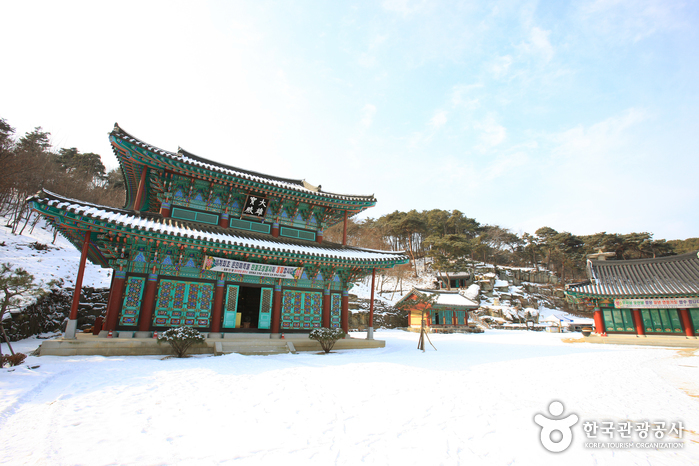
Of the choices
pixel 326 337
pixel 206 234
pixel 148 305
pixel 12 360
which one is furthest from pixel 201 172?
pixel 326 337

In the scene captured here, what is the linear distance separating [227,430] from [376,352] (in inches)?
424

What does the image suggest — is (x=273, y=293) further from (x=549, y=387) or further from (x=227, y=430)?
(x=549, y=387)

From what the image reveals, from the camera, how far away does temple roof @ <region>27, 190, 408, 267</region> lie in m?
10.6

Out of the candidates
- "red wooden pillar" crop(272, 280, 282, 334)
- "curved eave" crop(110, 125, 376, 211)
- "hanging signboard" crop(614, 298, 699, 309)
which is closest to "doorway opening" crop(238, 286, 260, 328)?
"red wooden pillar" crop(272, 280, 282, 334)

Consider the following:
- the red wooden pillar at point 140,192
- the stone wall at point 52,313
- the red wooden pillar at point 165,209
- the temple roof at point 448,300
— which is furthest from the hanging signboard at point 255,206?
the temple roof at point 448,300

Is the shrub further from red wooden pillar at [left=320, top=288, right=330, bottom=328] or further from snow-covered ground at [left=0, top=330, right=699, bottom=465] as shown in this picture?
red wooden pillar at [left=320, top=288, right=330, bottom=328]

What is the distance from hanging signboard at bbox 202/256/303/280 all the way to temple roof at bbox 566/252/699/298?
23005 millimetres

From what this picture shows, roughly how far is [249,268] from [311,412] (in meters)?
Result: 8.95

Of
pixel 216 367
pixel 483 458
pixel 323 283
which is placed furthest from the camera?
pixel 323 283

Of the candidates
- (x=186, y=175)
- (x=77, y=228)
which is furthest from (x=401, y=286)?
(x=77, y=228)

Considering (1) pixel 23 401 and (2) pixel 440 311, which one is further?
(2) pixel 440 311

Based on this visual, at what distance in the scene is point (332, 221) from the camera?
19.4 metres

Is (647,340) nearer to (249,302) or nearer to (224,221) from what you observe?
(249,302)

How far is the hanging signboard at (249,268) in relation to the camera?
13637mm
